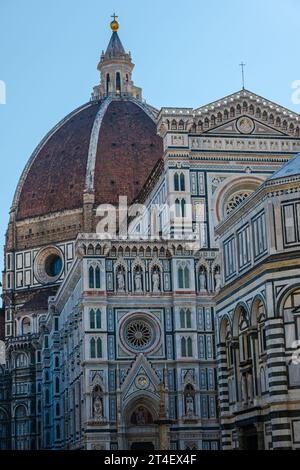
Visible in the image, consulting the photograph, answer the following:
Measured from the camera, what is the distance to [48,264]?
9588cm

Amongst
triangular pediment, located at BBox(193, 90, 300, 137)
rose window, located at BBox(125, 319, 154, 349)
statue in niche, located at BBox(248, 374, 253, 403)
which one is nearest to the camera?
statue in niche, located at BBox(248, 374, 253, 403)

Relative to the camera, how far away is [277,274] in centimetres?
2962

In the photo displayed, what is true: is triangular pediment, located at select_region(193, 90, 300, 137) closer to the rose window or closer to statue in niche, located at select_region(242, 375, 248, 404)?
the rose window

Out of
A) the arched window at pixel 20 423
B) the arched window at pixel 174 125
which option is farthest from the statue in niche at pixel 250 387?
the arched window at pixel 20 423

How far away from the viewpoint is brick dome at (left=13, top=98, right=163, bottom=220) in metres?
98.6

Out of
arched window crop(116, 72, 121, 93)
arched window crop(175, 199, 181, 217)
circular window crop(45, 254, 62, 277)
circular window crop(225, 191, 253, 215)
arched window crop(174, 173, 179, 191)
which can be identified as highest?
arched window crop(116, 72, 121, 93)

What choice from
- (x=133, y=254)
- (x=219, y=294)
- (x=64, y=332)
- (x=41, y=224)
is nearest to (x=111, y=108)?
(x=41, y=224)

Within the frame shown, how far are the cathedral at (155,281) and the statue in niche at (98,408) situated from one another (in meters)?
0.13

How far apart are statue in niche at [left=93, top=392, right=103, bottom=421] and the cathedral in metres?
0.13

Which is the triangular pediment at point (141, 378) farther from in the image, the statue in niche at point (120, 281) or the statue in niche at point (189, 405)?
the statue in niche at point (120, 281)

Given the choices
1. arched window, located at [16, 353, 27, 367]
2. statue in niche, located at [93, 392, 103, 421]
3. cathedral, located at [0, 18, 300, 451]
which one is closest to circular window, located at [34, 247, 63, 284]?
cathedral, located at [0, 18, 300, 451]

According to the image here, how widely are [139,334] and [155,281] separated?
3320mm

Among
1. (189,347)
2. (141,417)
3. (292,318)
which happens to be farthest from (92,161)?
(292,318)

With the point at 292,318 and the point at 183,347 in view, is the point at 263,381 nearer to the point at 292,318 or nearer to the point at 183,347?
the point at 292,318
